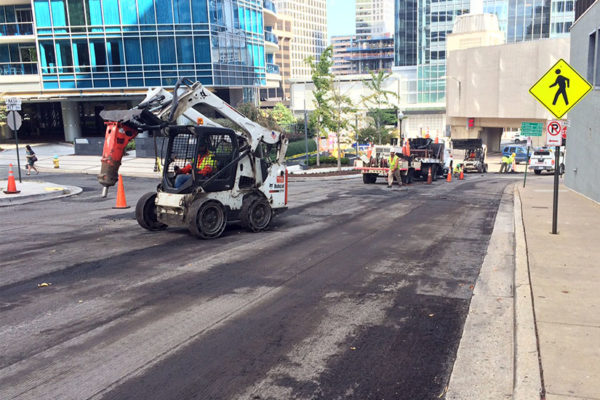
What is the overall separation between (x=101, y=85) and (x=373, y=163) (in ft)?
95.2

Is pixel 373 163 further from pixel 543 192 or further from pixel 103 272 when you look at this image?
pixel 103 272

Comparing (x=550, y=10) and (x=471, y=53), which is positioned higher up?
(x=550, y=10)

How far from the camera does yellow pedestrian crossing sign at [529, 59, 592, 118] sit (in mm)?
11328

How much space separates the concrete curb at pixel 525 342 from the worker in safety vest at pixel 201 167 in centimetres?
683

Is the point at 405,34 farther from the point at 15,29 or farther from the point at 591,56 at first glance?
Answer: the point at 591,56

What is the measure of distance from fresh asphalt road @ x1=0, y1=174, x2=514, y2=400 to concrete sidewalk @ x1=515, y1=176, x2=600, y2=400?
3.27 feet

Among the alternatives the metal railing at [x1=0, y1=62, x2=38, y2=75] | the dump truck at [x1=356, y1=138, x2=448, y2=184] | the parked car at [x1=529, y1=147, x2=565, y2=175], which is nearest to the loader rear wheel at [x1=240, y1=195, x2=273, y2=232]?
the dump truck at [x1=356, y1=138, x2=448, y2=184]

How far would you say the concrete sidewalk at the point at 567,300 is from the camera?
5.37 meters

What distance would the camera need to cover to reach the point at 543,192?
71.7ft

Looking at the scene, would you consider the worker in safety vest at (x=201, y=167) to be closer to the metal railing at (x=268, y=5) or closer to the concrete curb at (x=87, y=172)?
the concrete curb at (x=87, y=172)

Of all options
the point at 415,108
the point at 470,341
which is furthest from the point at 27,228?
the point at 415,108

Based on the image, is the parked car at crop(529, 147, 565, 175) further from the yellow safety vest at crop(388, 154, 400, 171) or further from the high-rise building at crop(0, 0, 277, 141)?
the high-rise building at crop(0, 0, 277, 141)

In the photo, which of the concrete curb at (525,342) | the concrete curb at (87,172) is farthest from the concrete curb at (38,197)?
the concrete curb at (525,342)

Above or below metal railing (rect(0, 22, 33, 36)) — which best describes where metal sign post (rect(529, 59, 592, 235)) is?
below
